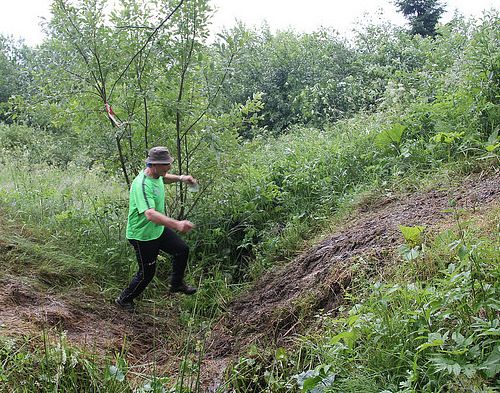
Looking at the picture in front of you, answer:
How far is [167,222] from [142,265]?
91 cm

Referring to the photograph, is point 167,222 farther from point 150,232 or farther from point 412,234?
point 412,234

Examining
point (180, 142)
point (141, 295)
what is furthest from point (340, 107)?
point (141, 295)

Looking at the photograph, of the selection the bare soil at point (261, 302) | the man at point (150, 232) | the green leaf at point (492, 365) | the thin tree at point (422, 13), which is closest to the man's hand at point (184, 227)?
the man at point (150, 232)

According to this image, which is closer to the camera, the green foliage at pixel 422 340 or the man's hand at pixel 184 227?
the green foliage at pixel 422 340

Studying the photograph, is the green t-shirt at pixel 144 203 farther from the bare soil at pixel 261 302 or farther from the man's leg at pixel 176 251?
the bare soil at pixel 261 302

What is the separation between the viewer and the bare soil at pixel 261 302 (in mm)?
4168

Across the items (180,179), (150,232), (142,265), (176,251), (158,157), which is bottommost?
(142,265)

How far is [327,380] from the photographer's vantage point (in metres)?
2.88

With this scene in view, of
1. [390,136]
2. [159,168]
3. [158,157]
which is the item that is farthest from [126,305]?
[390,136]

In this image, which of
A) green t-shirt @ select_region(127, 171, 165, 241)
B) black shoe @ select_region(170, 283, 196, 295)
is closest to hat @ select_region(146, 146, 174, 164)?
green t-shirt @ select_region(127, 171, 165, 241)

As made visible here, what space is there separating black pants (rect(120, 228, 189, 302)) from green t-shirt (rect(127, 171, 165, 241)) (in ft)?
0.27

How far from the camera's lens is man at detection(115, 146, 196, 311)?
4953 millimetres

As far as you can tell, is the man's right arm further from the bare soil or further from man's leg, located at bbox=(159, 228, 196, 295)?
the bare soil

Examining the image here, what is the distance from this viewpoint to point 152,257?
521 cm
